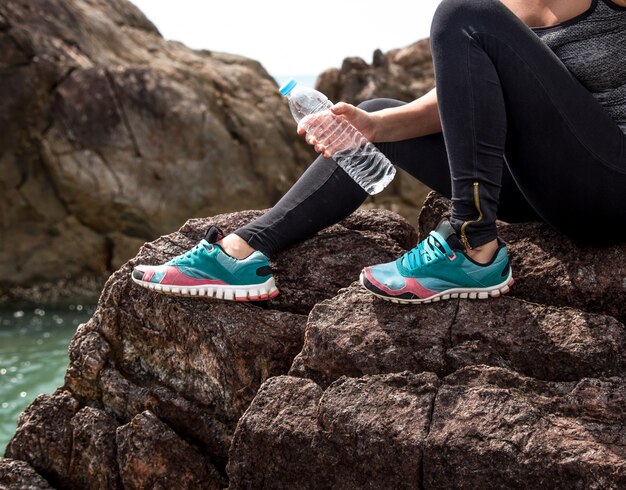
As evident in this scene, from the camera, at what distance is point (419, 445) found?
2617 mm

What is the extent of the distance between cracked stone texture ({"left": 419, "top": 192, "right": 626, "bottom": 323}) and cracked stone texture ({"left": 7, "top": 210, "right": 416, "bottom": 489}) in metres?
0.57

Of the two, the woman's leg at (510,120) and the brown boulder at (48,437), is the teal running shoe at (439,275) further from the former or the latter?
the brown boulder at (48,437)

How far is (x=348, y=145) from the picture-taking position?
3.47 metres

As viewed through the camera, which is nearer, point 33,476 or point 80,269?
point 33,476

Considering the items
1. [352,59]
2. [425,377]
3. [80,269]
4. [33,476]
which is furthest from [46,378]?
[352,59]

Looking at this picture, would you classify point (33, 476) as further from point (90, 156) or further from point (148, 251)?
point (90, 156)

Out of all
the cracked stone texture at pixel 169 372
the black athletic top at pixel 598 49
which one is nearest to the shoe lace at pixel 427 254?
the cracked stone texture at pixel 169 372

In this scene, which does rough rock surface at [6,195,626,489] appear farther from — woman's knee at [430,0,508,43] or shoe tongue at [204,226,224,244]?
woman's knee at [430,0,508,43]

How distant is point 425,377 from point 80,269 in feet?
27.5

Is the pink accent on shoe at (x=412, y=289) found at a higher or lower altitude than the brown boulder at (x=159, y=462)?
higher

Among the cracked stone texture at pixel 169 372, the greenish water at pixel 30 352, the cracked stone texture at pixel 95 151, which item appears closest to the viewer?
the cracked stone texture at pixel 169 372

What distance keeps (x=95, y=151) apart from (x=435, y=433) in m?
8.59

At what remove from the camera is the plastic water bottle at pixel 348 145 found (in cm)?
340

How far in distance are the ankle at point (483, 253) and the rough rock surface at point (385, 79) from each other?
9875 mm
